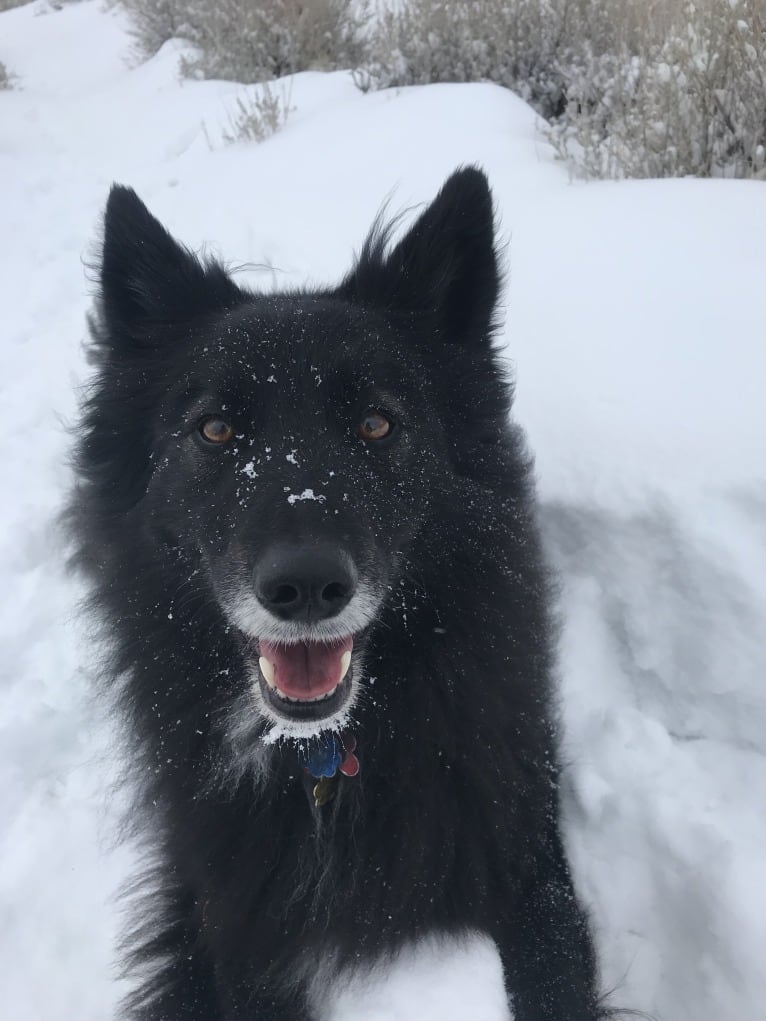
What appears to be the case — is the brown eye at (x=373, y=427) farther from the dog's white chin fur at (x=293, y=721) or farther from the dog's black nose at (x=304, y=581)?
the dog's white chin fur at (x=293, y=721)

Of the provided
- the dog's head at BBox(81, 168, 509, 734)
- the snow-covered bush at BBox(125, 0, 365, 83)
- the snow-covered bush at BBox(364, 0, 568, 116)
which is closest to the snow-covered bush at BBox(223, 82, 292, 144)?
the snow-covered bush at BBox(364, 0, 568, 116)

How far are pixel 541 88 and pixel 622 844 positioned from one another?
641 cm

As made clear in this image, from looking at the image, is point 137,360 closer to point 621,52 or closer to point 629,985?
point 629,985

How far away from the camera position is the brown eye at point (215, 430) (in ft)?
6.86

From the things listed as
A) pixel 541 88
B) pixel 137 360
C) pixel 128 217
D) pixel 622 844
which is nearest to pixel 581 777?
pixel 622 844

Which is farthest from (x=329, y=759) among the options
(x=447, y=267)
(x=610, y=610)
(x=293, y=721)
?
(x=447, y=267)

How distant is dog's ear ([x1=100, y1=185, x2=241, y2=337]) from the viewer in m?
2.30

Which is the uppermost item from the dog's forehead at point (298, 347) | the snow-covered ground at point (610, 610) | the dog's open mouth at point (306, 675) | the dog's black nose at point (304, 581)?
the dog's forehead at point (298, 347)

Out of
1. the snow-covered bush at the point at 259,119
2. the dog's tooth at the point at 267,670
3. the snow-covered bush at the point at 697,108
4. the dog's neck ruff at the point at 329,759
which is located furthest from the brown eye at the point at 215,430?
the snow-covered bush at the point at 259,119

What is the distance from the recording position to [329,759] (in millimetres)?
2107

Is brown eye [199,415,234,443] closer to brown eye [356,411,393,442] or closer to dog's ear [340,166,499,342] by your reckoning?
brown eye [356,411,393,442]

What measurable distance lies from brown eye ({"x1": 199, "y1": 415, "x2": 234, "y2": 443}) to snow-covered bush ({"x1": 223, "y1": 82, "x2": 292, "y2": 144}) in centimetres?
580

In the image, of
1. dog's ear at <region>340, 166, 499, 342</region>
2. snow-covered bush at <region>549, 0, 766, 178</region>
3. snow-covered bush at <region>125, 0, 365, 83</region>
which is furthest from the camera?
snow-covered bush at <region>125, 0, 365, 83</region>

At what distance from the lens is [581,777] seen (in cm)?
268
